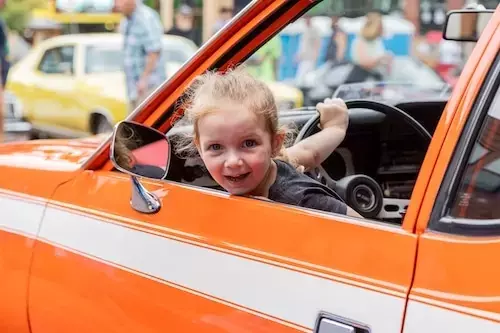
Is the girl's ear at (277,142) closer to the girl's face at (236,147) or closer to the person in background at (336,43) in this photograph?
the girl's face at (236,147)

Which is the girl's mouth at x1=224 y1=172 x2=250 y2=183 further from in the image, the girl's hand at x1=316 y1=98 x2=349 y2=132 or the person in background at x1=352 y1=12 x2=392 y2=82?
the person in background at x1=352 y1=12 x2=392 y2=82

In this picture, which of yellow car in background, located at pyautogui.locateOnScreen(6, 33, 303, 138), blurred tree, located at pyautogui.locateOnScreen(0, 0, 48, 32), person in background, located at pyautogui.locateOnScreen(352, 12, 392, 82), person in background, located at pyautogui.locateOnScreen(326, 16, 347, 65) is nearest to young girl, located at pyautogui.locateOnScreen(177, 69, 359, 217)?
person in background, located at pyautogui.locateOnScreen(352, 12, 392, 82)

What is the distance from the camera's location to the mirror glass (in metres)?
2.11

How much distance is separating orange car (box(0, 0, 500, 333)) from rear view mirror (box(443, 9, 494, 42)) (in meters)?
0.01

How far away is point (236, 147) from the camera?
1.92 meters

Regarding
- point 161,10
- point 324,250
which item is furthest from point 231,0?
point 324,250

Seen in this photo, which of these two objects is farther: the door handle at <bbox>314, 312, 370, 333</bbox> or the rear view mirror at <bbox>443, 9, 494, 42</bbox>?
the rear view mirror at <bbox>443, 9, 494, 42</bbox>

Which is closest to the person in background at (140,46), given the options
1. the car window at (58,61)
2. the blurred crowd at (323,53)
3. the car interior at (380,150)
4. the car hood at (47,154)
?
the blurred crowd at (323,53)

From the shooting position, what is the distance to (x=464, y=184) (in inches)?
58.7

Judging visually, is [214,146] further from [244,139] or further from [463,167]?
[463,167]

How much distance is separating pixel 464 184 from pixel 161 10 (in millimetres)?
20259

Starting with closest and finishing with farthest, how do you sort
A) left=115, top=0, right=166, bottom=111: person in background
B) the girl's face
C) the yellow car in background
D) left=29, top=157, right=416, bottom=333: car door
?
left=29, top=157, right=416, bottom=333: car door, the girl's face, left=115, top=0, right=166, bottom=111: person in background, the yellow car in background

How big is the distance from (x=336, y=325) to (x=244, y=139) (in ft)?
1.90

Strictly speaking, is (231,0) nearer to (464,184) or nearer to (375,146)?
(375,146)
